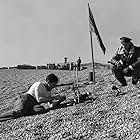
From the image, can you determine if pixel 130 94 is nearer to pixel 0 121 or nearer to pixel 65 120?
pixel 65 120

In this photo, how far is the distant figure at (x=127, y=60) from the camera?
8211mm

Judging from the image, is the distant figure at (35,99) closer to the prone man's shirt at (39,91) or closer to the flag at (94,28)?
the prone man's shirt at (39,91)

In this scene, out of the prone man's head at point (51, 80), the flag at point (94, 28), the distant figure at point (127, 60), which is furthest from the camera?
the flag at point (94, 28)

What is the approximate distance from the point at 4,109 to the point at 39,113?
1967mm

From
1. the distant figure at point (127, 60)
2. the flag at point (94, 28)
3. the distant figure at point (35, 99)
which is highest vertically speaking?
the flag at point (94, 28)

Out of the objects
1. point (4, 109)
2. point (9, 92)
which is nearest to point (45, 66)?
point (9, 92)

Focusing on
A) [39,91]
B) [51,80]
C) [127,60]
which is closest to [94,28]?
[127,60]

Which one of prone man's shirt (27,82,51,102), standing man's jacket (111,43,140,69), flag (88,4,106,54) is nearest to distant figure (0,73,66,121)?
prone man's shirt (27,82,51,102)

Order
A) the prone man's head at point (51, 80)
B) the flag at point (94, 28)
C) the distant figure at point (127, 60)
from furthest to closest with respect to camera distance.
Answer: the flag at point (94, 28) → the distant figure at point (127, 60) → the prone man's head at point (51, 80)

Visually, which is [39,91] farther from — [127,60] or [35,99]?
[127,60]

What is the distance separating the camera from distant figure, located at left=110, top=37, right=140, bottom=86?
8211 millimetres

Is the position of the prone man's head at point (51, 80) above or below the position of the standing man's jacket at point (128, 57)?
below

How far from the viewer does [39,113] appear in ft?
25.7

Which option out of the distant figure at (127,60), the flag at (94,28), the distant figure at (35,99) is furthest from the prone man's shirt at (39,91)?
the flag at (94,28)
